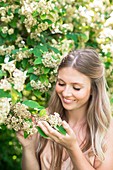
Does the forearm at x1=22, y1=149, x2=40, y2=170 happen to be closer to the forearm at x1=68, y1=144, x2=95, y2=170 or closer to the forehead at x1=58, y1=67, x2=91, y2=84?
the forearm at x1=68, y1=144, x2=95, y2=170

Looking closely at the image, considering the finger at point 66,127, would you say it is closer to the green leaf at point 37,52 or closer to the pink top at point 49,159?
the pink top at point 49,159

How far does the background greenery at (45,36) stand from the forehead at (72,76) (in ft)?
0.74

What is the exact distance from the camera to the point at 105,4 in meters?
4.95

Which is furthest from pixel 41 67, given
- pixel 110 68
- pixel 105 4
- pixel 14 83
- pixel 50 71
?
pixel 105 4

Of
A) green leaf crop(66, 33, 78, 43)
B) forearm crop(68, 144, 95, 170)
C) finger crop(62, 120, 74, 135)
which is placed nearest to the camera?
finger crop(62, 120, 74, 135)

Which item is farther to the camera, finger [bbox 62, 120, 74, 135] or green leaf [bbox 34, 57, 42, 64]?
green leaf [bbox 34, 57, 42, 64]

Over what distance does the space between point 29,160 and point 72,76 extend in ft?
2.24

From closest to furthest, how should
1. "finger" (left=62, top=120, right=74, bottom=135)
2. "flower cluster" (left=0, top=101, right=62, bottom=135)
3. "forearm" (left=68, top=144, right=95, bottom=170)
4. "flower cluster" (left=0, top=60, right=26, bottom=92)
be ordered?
"flower cluster" (left=0, top=60, right=26, bottom=92), "flower cluster" (left=0, top=101, right=62, bottom=135), "finger" (left=62, top=120, right=74, bottom=135), "forearm" (left=68, top=144, right=95, bottom=170)

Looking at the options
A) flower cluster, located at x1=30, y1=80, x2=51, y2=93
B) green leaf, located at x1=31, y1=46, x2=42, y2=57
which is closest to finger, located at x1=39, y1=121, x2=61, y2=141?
flower cluster, located at x1=30, y1=80, x2=51, y2=93

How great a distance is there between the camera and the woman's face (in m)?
3.15

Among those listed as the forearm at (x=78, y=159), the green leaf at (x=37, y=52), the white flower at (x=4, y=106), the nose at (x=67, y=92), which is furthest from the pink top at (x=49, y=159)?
the white flower at (x=4, y=106)

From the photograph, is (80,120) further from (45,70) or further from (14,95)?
(14,95)

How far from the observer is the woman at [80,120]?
3.17 metres

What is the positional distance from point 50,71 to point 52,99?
0.21 metres
